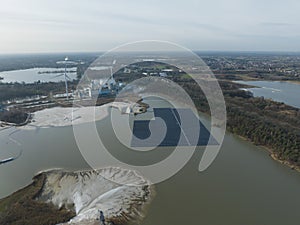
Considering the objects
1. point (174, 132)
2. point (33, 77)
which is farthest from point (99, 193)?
point (33, 77)

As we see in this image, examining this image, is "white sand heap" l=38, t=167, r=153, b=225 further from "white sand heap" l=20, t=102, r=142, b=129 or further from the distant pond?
the distant pond

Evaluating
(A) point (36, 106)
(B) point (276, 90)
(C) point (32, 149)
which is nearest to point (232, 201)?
(C) point (32, 149)

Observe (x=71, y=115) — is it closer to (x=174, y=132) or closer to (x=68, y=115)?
(x=68, y=115)

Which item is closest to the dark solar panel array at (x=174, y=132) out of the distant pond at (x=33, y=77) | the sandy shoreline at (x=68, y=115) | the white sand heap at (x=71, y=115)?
the white sand heap at (x=71, y=115)

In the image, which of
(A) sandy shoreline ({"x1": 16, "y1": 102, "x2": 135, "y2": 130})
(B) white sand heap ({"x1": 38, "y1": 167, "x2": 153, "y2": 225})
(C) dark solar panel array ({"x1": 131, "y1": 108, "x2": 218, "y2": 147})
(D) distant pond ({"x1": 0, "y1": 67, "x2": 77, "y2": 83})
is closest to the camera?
(B) white sand heap ({"x1": 38, "y1": 167, "x2": 153, "y2": 225})

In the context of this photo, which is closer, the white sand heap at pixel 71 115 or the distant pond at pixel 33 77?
the white sand heap at pixel 71 115

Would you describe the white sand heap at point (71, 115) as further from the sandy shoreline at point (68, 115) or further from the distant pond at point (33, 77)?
the distant pond at point (33, 77)

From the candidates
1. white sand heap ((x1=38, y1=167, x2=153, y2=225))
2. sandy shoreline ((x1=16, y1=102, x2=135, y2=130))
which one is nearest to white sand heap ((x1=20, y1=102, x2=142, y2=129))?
sandy shoreline ((x1=16, y1=102, x2=135, y2=130))

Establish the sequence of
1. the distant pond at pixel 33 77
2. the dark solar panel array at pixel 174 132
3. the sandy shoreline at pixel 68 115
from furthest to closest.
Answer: the distant pond at pixel 33 77 → the sandy shoreline at pixel 68 115 → the dark solar panel array at pixel 174 132

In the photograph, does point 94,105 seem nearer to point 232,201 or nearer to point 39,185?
point 39,185
